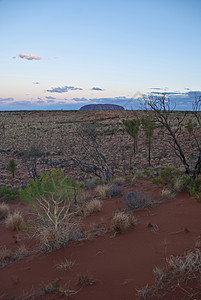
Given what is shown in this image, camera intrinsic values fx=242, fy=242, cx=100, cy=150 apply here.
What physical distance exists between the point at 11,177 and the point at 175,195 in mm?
13053

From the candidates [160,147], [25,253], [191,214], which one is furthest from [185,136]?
[25,253]

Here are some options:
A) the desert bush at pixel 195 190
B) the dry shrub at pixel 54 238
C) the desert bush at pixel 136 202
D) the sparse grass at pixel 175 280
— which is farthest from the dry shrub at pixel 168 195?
the sparse grass at pixel 175 280

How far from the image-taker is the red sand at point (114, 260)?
12.3 ft

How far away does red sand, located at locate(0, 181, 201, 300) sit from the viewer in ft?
12.3

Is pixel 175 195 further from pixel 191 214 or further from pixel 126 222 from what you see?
pixel 126 222

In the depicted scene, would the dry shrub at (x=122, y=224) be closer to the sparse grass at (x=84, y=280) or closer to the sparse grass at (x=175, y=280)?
the sparse grass at (x=84, y=280)

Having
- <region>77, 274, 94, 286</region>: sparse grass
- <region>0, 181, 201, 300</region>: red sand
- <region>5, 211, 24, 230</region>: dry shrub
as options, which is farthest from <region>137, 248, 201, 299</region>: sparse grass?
<region>5, 211, 24, 230</region>: dry shrub

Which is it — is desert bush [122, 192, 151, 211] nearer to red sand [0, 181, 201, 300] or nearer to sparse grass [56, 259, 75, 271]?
red sand [0, 181, 201, 300]

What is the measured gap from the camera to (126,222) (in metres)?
5.86

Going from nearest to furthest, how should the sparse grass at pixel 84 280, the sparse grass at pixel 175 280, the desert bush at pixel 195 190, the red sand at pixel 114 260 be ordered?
the sparse grass at pixel 175 280, the red sand at pixel 114 260, the sparse grass at pixel 84 280, the desert bush at pixel 195 190

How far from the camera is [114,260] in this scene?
180 inches

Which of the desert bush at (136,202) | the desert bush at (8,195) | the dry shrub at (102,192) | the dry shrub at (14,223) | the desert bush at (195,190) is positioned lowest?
the desert bush at (8,195)

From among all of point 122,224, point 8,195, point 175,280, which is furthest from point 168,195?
point 8,195

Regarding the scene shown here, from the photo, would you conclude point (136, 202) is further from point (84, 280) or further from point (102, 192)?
point (84, 280)
